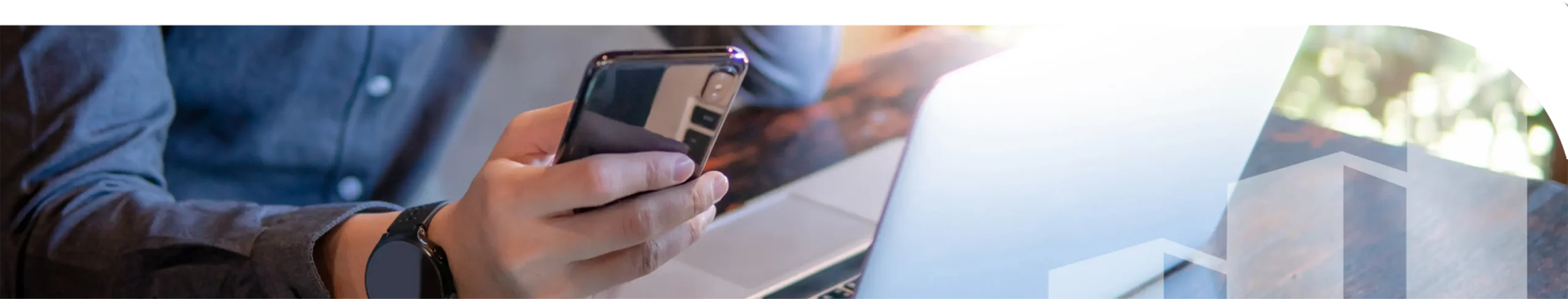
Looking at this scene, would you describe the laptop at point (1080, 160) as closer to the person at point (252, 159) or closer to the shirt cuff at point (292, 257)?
the person at point (252, 159)

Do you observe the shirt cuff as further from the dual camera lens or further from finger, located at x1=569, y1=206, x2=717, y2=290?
the dual camera lens

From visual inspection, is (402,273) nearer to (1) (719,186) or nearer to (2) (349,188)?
(2) (349,188)

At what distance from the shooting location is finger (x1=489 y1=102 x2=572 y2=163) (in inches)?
23.6

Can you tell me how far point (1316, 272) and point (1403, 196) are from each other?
10cm

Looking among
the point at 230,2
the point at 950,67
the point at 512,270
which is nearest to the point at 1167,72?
the point at 950,67

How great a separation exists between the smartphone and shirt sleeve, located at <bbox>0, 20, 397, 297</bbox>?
8.7 inches

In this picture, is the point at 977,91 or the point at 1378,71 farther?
the point at 1378,71

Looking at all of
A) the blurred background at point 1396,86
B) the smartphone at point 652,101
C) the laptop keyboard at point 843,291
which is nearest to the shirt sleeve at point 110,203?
the blurred background at point 1396,86

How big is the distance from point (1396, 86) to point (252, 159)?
0.89m

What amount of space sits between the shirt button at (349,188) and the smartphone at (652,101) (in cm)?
20

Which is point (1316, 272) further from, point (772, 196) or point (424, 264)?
point (424, 264)

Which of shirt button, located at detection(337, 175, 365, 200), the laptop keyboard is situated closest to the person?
shirt button, located at detection(337, 175, 365, 200)

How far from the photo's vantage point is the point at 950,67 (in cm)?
66

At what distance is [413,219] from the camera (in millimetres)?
592
